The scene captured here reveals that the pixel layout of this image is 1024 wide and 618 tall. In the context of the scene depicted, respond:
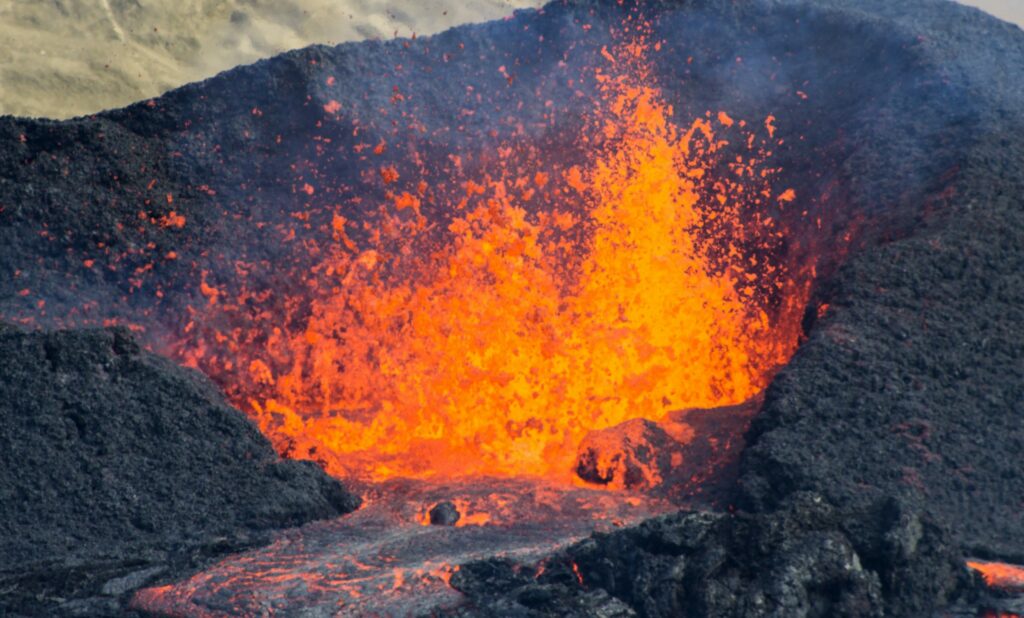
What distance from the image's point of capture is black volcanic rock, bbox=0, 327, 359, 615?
4.37m

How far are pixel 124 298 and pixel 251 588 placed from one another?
2.87 meters

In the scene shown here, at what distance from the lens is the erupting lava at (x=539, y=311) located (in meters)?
5.89

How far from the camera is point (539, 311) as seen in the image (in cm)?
647

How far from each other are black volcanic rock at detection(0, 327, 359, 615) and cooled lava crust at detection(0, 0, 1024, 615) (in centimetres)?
10

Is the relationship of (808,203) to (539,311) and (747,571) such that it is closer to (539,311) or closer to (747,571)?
(539,311)

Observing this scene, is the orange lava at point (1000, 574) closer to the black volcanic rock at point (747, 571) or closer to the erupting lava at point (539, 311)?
the black volcanic rock at point (747, 571)

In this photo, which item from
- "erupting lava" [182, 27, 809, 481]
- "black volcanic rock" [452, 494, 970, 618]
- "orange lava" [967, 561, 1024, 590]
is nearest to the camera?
"black volcanic rock" [452, 494, 970, 618]

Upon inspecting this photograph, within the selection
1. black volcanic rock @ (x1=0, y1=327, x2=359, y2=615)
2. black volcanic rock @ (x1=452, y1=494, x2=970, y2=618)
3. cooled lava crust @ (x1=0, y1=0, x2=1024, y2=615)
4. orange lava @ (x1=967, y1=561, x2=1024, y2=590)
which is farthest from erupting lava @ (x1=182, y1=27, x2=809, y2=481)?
orange lava @ (x1=967, y1=561, x2=1024, y2=590)

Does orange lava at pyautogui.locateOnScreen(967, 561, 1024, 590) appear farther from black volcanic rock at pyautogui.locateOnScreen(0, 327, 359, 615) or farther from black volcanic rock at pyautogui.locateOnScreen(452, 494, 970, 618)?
black volcanic rock at pyautogui.locateOnScreen(0, 327, 359, 615)

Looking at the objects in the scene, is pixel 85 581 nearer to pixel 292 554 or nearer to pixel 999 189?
pixel 292 554

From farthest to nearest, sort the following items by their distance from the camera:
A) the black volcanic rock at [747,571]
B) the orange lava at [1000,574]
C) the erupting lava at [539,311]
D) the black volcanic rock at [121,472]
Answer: the erupting lava at [539,311]
the black volcanic rock at [121,472]
the orange lava at [1000,574]
the black volcanic rock at [747,571]


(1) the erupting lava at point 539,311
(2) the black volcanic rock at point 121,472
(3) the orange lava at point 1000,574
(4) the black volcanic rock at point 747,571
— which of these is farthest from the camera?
(1) the erupting lava at point 539,311

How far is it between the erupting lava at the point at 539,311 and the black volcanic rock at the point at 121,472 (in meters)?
0.61

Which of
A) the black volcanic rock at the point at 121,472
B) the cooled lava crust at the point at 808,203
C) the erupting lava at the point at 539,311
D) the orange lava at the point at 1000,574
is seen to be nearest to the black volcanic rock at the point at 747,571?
the cooled lava crust at the point at 808,203
